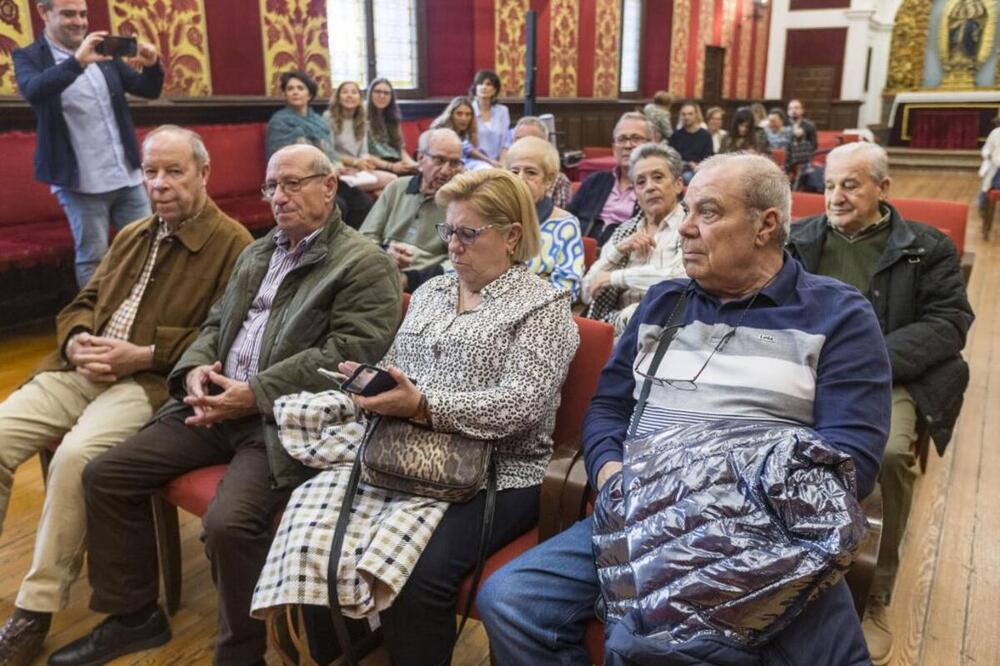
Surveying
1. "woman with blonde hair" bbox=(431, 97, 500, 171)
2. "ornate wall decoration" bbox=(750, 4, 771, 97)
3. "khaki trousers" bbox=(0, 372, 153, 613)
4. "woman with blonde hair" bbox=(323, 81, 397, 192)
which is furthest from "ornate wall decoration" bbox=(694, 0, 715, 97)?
"khaki trousers" bbox=(0, 372, 153, 613)

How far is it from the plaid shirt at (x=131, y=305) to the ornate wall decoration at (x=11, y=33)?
2.79 meters

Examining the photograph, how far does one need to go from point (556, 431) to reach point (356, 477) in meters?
0.49

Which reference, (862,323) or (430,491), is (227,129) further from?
(862,323)

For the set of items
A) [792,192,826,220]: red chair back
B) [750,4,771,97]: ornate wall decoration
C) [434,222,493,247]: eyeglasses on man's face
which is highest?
[750,4,771,97]: ornate wall decoration

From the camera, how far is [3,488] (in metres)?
2.02

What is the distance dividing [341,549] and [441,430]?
30cm

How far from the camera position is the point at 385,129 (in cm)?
582

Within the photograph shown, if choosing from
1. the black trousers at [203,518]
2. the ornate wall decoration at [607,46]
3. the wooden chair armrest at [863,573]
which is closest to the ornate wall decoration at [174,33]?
the black trousers at [203,518]

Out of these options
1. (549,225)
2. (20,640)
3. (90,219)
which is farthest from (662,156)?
(90,219)

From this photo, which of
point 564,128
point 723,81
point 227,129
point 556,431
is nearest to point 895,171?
point 723,81

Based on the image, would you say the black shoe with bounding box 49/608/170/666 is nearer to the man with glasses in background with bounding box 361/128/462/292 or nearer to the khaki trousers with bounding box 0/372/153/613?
the khaki trousers with bounding box 0/372/153/613

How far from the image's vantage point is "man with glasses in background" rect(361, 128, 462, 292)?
2.94 m

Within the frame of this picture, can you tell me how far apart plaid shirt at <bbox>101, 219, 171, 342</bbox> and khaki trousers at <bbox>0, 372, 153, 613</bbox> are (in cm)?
14

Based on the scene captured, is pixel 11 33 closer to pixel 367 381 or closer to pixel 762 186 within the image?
pixel 367 381
